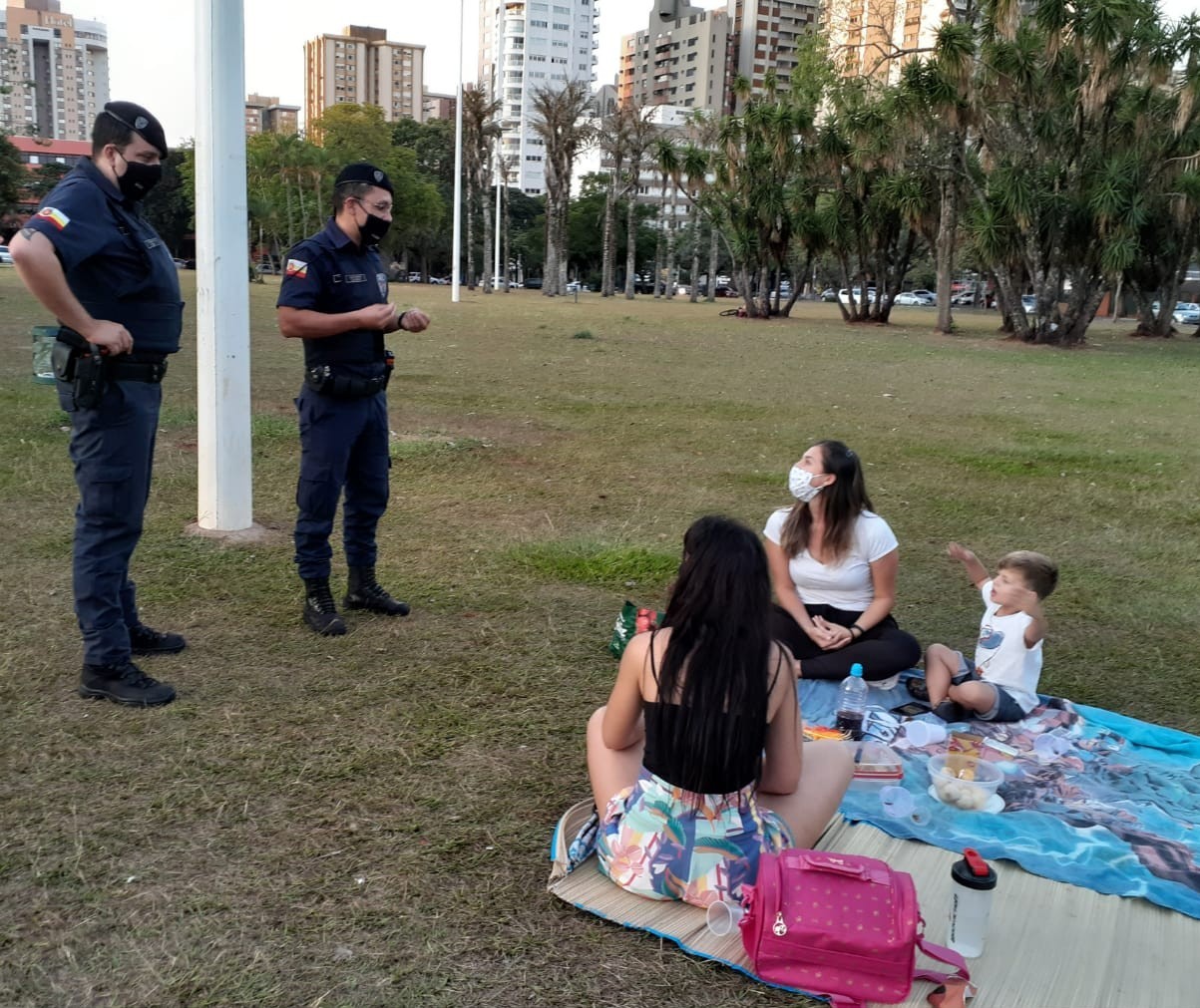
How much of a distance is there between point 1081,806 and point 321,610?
10.8 feet

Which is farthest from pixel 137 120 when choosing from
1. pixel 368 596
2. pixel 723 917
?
pixel 723 917

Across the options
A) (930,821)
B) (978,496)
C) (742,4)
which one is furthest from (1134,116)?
(742,4)

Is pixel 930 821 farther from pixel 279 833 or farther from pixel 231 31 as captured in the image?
pixel 231 31

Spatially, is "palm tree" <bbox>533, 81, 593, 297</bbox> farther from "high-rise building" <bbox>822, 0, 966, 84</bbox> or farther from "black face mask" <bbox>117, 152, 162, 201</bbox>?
"black face mask" <bbox>117, 152, 162, 201</bbox>

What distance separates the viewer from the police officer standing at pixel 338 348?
4.76m

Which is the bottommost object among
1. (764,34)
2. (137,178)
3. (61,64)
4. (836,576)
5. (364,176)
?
(836,576)

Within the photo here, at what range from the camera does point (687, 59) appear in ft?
482

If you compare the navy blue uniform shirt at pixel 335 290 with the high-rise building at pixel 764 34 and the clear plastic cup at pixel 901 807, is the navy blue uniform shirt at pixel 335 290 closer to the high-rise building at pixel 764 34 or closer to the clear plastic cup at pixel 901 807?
the clear plastic cup at pixel 901 807

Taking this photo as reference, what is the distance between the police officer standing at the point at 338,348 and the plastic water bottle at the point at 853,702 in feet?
7.50

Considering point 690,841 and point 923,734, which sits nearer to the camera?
point 690,841

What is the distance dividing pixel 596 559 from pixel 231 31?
3.59m

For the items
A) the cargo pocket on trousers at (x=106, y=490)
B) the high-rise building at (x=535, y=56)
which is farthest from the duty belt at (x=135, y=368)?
the high-rise building at (x=535, y=56)

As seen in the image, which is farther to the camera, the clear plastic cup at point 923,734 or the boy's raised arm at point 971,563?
the boy's raised arm at point 971,563

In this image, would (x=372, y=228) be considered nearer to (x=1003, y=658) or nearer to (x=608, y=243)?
(x=1003, y=658)
